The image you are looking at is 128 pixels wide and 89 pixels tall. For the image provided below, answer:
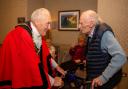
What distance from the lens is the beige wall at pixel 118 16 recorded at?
336 cm

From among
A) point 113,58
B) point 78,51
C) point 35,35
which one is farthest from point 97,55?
point 78,51

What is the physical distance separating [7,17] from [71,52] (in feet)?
5.44

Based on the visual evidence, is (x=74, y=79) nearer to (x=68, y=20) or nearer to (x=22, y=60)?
(x=22, y=60)

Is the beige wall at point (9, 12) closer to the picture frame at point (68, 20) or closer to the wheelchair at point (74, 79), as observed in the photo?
the picture frame at point (68, 20)

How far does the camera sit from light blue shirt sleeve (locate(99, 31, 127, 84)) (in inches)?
79.2

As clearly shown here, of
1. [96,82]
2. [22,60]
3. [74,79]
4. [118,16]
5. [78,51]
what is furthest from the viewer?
[78,51]

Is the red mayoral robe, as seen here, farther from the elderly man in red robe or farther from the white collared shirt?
the white collared shirt

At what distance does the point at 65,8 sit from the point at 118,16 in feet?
5.91

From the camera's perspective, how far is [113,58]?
2.02 meters

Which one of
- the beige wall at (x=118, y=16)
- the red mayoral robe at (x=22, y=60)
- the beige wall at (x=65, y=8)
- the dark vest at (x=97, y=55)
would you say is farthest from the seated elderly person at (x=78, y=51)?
the red mayoral robe at (x=22, y=60)

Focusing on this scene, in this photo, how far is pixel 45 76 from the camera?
2.05 meters

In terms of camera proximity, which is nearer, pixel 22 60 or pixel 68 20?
pixel 22 60

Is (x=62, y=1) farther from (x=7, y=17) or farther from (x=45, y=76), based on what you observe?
Answer: (x=45, y=76)

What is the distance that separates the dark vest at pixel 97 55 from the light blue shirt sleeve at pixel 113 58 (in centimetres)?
7
